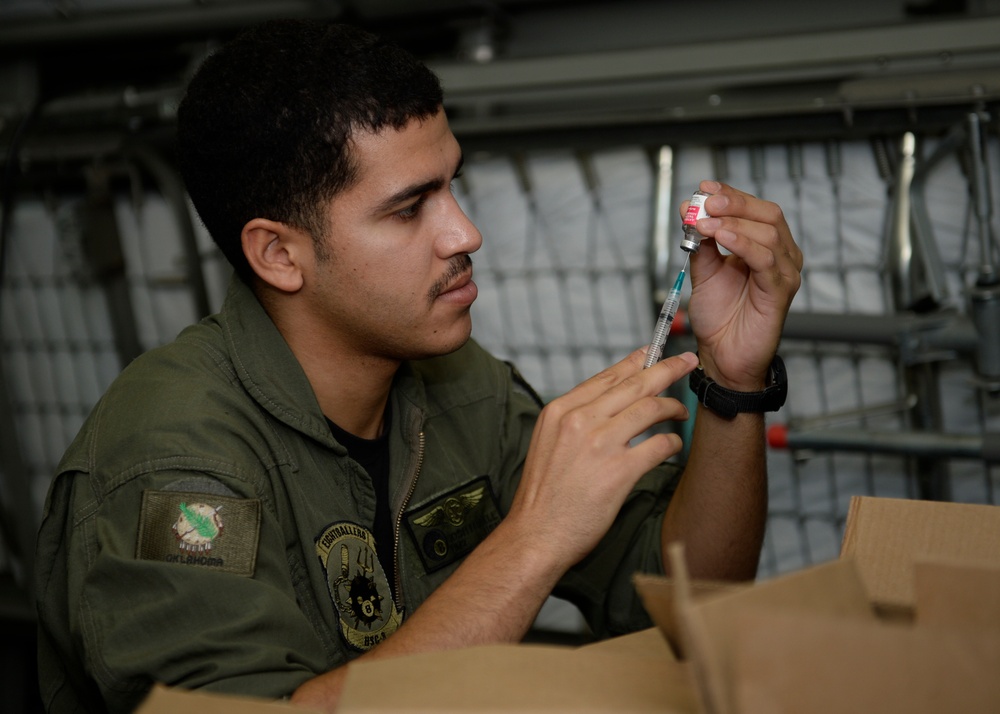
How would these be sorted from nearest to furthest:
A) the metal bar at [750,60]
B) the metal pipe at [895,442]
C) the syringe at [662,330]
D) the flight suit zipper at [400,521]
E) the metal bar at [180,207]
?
1. the syringe at [662,330]
2. the flight suit zipper at [400,521]
3. the metal pipe at [895,442]
4. the metal bar at [750,60]
5. the metal bar at [180,207]

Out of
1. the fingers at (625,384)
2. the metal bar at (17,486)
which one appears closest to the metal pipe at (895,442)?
the fingers at (625,384)

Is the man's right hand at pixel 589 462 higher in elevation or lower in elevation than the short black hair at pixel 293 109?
lower

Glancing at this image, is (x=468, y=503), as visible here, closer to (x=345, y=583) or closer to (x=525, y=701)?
(x=345, y=583)

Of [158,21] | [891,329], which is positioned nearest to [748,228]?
[891,329]

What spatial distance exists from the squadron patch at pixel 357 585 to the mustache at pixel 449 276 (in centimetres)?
29

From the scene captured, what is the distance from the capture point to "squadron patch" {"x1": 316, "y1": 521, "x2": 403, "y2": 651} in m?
1.13

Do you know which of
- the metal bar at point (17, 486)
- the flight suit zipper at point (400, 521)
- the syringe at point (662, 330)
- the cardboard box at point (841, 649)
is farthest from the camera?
the metal bar at point (17, 486)

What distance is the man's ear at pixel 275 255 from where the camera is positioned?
4.13 ft

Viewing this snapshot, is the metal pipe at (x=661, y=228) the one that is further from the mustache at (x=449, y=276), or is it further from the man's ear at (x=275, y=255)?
the man's ear at (x=275, y=255)

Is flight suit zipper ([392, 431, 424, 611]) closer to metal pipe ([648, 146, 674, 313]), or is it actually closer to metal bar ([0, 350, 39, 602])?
metal pipe ([648, 146, 674, 313])

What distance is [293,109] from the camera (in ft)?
3.89

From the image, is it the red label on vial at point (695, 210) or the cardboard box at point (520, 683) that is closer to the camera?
the cardboard box at point (520, 683)

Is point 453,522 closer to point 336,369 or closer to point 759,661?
point 336,369

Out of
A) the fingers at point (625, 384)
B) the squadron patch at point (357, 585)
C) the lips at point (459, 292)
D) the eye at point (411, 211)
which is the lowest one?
the squadron patch at point (357, 585)
